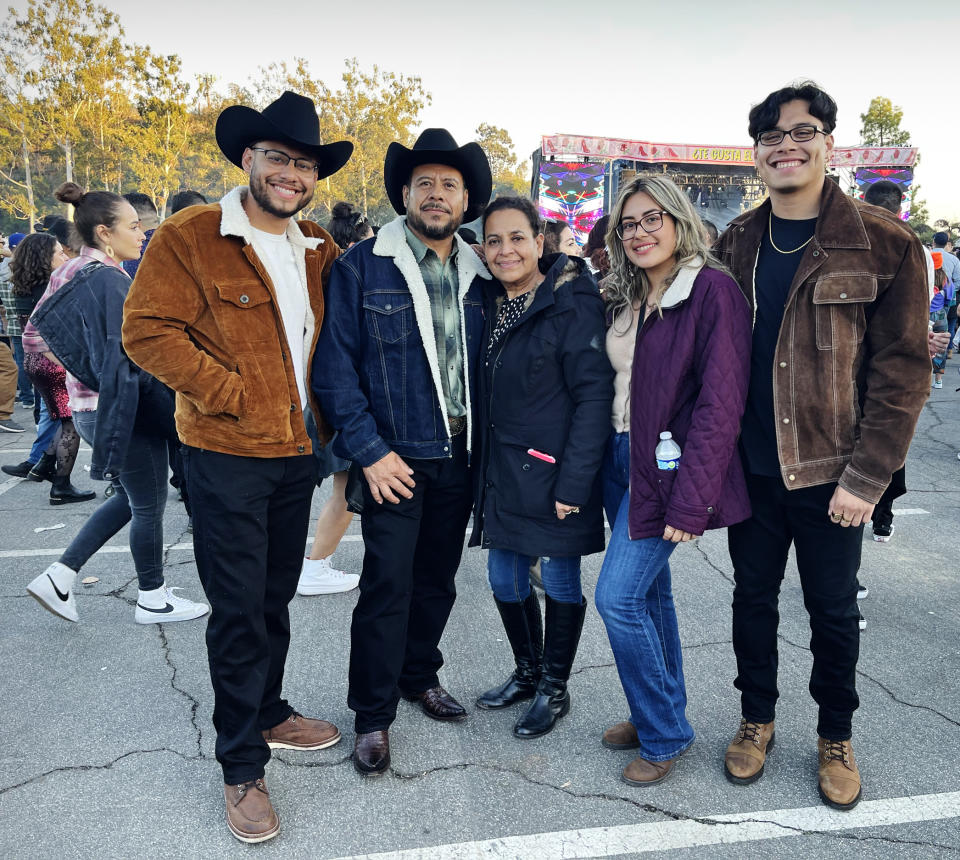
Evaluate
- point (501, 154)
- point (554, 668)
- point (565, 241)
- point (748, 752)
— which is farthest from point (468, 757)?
point (501, 154)

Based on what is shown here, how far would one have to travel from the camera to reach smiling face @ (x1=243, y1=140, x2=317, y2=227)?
2.42m

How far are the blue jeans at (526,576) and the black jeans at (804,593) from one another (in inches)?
23.7

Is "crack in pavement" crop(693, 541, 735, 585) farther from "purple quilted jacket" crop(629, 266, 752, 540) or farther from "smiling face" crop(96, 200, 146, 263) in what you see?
"smiling face" crop(96, 200, 146, 263)

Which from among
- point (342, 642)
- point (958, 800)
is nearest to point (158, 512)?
point (342, 642)

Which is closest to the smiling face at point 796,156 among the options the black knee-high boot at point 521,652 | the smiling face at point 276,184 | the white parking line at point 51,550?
the smiling face at point 276,184

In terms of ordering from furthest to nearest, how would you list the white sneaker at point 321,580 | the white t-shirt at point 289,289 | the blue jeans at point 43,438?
the blue jeans at point 43,438, the white sneaker at point 321,580, the white t-shirt at point 289,289

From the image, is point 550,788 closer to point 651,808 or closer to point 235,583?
point 651,808

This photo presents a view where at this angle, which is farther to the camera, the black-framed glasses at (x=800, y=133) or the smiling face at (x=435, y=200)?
the smiling face at (x=435, y=200)

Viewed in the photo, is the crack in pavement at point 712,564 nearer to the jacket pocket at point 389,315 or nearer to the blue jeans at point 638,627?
the blue jeans at point 638,627

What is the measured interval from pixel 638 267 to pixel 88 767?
8.85ft

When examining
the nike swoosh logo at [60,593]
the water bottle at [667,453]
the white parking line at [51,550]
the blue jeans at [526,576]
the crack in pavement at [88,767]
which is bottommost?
the white parking line at [51,550]

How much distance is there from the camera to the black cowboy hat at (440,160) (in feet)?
8.54

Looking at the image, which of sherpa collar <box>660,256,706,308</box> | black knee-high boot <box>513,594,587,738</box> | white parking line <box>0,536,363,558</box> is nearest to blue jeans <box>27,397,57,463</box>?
white parking line <box>0,536,363,558</box>

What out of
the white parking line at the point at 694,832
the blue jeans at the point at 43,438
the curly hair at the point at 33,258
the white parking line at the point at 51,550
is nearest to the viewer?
the white parking line at the point at 694,832
